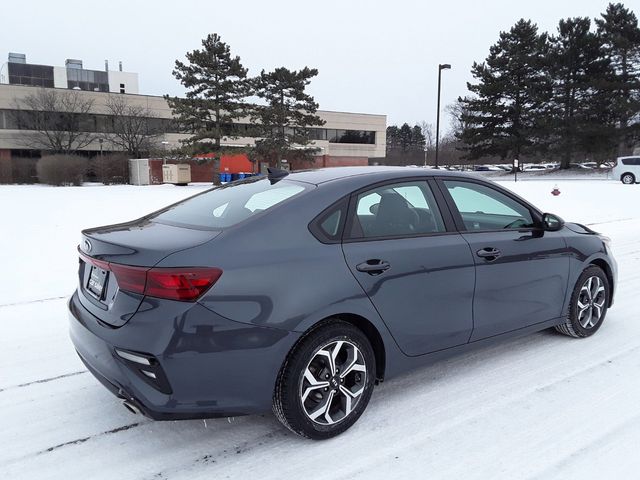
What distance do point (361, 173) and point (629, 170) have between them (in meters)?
33.4

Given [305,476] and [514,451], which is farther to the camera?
[514,451]

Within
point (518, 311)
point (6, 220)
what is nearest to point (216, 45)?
point (6, 220)

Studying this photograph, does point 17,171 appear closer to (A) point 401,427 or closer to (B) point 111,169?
(B) point 111,169

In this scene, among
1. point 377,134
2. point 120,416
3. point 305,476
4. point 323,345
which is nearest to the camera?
point 305,476

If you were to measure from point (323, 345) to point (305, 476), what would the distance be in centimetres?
69

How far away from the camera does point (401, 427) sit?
10.5 ft

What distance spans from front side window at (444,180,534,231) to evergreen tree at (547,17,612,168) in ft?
146

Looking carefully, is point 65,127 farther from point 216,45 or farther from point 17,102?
point 216,45

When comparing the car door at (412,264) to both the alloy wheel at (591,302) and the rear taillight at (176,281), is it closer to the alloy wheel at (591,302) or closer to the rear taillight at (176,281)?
the rear taillight at (176,281)

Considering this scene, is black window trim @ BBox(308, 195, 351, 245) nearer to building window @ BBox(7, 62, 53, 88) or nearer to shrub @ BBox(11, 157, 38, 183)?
shrub @ BBox(11, 157, 38, 183)

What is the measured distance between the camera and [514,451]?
9.57ft

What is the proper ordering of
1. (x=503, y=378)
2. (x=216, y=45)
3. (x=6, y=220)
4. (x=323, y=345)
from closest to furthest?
(x=323, y=345), (x=503, y=378), (x=6, y=220), (x=216, y=45)

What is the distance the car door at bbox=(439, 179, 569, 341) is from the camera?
12.1 feet

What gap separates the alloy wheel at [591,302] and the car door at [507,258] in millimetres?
370
